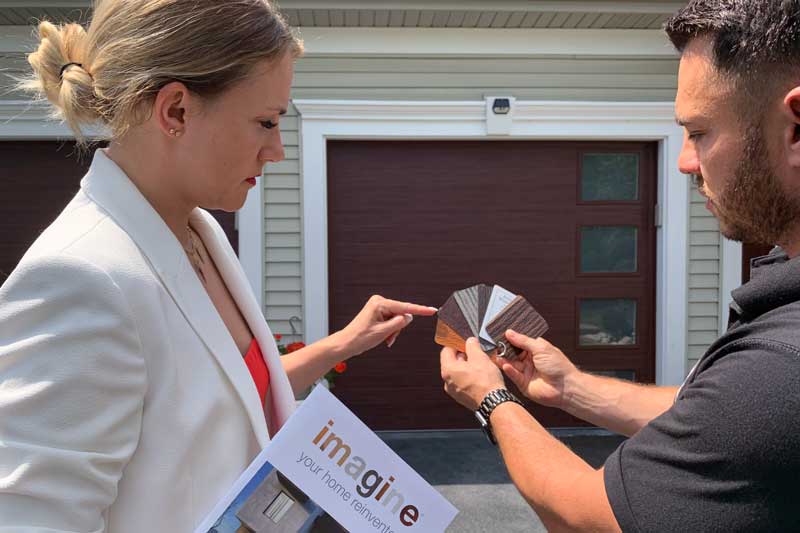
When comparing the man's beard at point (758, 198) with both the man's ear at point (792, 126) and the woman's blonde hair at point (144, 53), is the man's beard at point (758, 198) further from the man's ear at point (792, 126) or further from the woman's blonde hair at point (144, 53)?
the woman's blonde hair at point (144, 53)

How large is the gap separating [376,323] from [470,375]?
1.29 ft

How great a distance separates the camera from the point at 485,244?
464 centimetres

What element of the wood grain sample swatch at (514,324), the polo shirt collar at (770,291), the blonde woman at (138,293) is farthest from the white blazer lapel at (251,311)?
the polo shirt collar at (770,291)

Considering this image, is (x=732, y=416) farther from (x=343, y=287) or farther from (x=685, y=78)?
(x=343, y=287)

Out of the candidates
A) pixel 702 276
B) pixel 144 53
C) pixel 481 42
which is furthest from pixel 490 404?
pixel 702 276

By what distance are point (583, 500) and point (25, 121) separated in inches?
189

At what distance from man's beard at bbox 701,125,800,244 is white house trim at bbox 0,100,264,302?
12.2 feet

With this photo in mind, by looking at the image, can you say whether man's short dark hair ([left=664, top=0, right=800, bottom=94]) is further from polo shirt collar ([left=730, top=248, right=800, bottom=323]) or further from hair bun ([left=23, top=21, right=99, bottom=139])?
hair bun ([left=23, top=21, right=99, bottom=139])

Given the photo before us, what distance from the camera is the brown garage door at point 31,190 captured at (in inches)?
177

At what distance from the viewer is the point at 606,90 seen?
4457 mm

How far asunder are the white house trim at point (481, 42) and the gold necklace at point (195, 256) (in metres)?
3.31

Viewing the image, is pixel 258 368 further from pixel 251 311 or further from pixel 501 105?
pixel 501 105

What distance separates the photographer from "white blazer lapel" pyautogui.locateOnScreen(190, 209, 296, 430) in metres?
1.27

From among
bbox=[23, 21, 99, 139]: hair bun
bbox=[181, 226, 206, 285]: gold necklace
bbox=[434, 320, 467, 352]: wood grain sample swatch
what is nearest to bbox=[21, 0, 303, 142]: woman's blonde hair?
bbox=[23, 21, 99, 139]: hair bun
